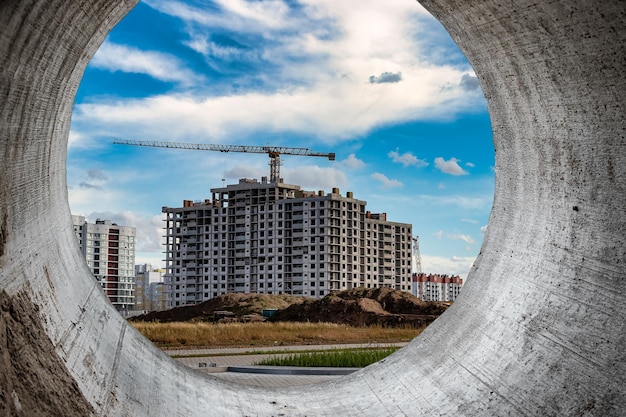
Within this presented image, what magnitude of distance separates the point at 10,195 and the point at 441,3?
3.16m

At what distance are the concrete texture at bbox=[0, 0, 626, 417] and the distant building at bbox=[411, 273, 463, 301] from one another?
14868 centimetres

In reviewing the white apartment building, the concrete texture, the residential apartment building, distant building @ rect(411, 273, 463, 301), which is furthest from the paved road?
distant building @ rect(411, 273, 463, 301)

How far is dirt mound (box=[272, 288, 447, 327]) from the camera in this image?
130ft

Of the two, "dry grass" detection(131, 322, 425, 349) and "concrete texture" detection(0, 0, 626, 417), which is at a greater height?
"concrete texture" detection(0, 0, 626, 417)

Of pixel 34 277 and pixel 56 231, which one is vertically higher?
pixel 56 231

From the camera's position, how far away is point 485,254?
5.84m

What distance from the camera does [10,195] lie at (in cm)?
360

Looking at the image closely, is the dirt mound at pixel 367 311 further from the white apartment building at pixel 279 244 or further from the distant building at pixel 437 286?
the distant building at pixel 437 286

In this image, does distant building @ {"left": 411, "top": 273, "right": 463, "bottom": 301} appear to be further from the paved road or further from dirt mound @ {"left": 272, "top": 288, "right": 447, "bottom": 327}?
the paved road

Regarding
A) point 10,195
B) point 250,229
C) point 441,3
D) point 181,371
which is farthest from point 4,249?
point 250,229

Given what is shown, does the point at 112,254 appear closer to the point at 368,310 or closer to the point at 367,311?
A: the point at 368,310

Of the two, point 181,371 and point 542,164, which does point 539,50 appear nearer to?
point 542,164

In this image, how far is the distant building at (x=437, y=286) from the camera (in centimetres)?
15688

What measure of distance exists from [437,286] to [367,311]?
125 metres
